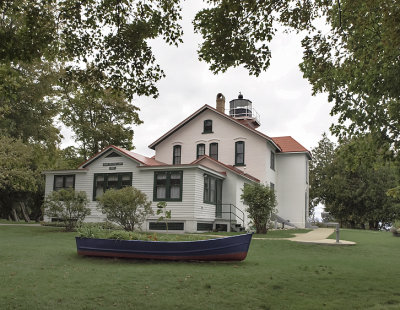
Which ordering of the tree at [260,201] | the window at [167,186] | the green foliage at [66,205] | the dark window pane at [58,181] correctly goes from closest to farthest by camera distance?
the green foliage at [66,205], the tree at [260,201], the window at [167,186], the dark window pane at [58,181]

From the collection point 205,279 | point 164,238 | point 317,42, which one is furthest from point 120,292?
point 317,42

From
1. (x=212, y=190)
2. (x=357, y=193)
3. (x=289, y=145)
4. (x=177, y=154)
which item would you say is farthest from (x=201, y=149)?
(x=357, y=193)

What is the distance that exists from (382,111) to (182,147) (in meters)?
22.4

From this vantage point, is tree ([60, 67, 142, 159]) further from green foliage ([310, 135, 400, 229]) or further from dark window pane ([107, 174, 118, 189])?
green foliage ([310, 135, 400, 229])

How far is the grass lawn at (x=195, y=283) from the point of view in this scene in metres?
7.36

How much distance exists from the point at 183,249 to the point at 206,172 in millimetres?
14087

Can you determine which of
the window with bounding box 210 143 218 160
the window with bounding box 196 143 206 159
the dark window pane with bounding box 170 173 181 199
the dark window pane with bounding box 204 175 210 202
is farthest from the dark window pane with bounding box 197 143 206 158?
the dark window pane with bounding box 170 173 181 199

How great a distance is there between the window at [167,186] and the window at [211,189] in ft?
5.89

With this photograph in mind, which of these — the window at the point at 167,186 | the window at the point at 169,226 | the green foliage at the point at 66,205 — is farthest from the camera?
the window at the point at 167,186

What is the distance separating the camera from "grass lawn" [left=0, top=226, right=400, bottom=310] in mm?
7363

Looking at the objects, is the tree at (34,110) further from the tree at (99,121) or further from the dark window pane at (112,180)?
the dark window pane at (112,180)

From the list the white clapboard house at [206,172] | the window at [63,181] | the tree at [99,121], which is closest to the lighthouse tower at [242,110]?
the white clapboard house at [206,172]

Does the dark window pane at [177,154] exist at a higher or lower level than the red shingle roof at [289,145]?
lower

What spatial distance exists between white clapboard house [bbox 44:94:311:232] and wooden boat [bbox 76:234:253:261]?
12.1 m
